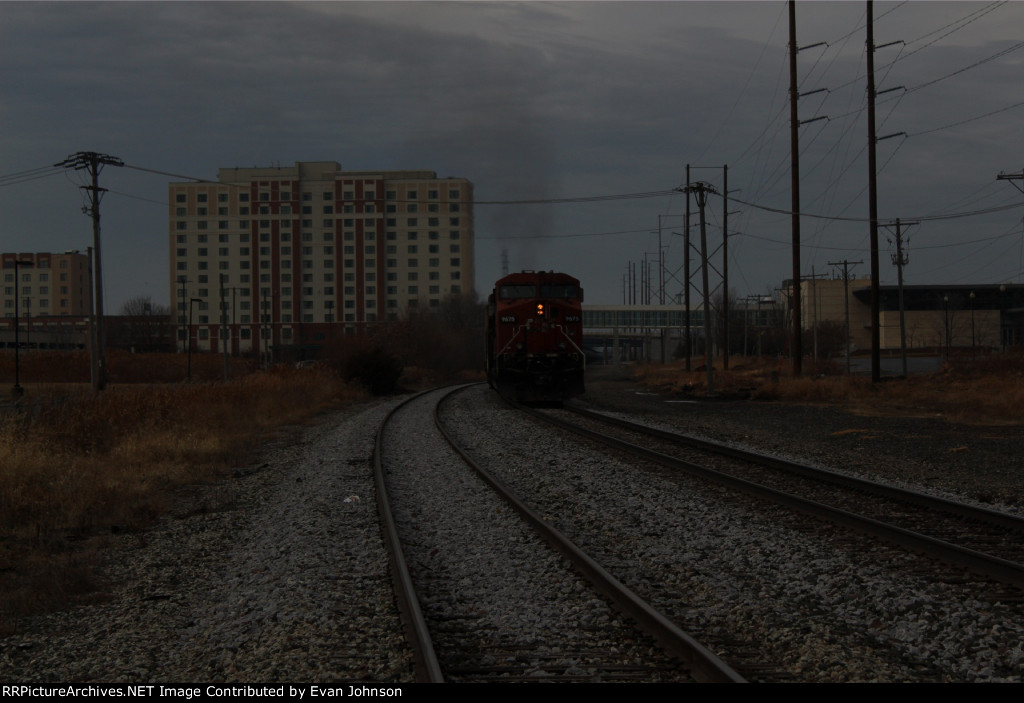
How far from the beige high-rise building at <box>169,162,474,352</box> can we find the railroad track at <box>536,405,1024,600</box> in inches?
3830

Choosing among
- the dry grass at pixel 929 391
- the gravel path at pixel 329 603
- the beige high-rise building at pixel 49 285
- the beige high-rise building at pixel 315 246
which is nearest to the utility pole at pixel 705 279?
the dry grass at pixel 929 391

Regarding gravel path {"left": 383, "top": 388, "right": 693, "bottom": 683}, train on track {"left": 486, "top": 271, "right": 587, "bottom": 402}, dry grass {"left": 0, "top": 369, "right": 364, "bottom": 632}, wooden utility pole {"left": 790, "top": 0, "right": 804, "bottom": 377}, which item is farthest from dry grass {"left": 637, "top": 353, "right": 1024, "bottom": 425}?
dry grass {"left": 0, "top": 369, "right": 364, "bottom": 632}

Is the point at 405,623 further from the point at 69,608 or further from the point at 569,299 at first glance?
the point at 569,299

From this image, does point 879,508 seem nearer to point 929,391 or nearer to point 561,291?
point 561,291

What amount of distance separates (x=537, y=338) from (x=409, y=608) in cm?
2012

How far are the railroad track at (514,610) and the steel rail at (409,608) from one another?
1 centimetres

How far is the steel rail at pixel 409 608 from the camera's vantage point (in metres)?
4.66

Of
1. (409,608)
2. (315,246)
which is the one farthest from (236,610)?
(315,246)

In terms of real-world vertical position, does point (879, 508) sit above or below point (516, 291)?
below

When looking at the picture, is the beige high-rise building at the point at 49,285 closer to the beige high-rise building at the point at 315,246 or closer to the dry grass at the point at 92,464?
the beige high-rise building at the point at 315,246

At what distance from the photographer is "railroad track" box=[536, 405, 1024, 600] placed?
729 centimetres

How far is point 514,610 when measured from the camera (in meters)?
5.99

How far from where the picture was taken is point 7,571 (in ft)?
25.0

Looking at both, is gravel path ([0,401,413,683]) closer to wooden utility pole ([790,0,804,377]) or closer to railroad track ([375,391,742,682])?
railroad track ([375,391,742,682])
